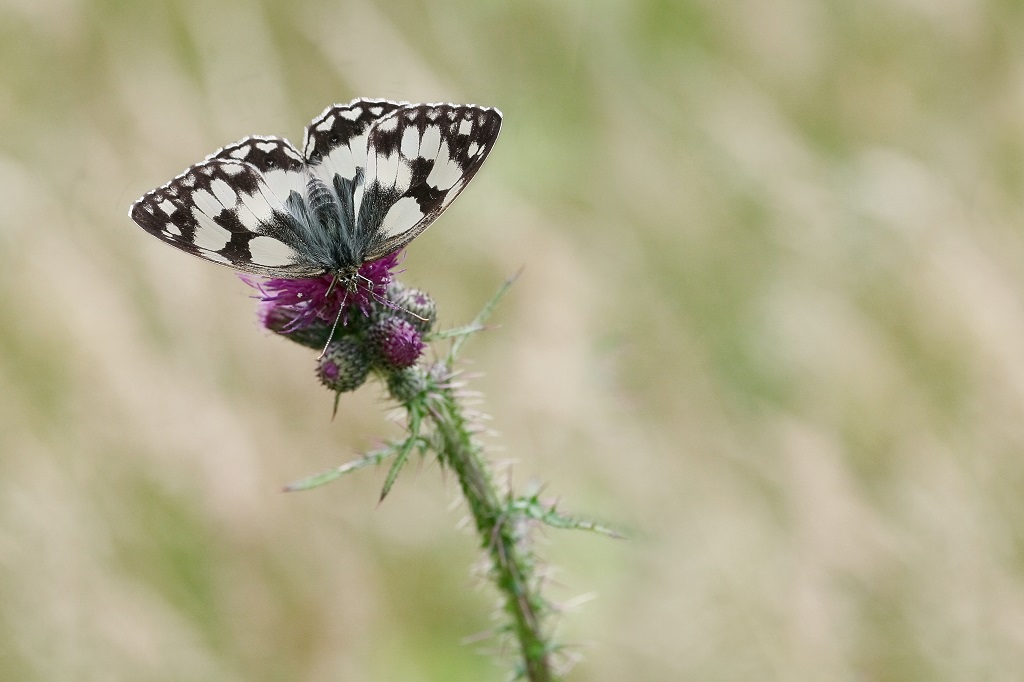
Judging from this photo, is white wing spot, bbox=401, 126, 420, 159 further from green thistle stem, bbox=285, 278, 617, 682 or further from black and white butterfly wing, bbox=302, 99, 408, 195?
green thistle stem, bbox=285, 278, 617, 682

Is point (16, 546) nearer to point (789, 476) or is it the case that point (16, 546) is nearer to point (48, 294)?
point (48, 294)

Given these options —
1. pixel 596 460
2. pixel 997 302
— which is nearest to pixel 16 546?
pixel 596 460

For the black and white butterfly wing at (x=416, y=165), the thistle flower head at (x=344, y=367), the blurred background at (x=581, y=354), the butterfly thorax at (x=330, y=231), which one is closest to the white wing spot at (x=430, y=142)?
the black and white butterfly wing at (x=416, y=165)

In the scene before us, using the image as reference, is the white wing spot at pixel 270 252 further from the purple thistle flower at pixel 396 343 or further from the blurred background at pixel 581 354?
the blurred background at pixel 581 354

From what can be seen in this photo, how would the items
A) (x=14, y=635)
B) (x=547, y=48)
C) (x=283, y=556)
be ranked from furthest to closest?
(x=547, y=48)
(x=283, y=556)
(x=14, y=635)

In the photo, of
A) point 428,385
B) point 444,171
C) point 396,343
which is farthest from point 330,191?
point 428,385

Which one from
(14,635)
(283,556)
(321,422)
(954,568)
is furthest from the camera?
(321,422)
